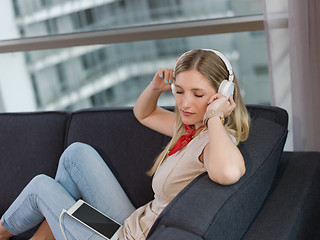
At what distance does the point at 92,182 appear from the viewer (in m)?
1.84

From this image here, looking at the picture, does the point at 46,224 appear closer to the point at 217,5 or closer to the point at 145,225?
the point at 145,225

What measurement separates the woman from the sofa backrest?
0.15ft

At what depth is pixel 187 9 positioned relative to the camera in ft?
8.22

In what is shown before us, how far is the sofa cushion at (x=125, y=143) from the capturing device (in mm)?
1953

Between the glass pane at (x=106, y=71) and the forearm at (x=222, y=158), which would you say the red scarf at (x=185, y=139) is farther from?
the glass pane at (x=106, y=71)

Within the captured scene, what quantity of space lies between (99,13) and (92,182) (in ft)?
4.06

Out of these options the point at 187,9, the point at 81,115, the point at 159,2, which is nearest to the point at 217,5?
the point at 187,9

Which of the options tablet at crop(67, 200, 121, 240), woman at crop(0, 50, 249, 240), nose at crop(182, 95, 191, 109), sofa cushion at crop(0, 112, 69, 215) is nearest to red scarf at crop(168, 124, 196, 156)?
woman at crop(0, 50, 249, 240)

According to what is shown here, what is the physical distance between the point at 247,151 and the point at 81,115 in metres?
0.86

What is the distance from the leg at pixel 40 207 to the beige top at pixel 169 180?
18cm

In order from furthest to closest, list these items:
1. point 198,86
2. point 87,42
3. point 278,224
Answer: point 87,42, point 198,86, point 278,224

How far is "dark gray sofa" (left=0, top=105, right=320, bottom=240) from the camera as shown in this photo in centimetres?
131

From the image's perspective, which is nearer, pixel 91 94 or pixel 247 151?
pixel 247 151

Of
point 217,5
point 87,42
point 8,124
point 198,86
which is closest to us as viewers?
point 198,86
